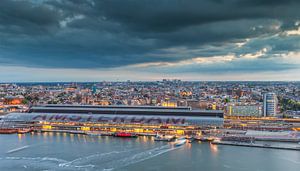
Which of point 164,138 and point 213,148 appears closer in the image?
point 213,148

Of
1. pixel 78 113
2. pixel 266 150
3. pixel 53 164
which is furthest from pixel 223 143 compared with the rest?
pixel 78 113

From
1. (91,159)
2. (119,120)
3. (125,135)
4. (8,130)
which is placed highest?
(119,120)

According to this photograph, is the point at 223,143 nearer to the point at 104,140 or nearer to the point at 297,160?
the point at 297,160

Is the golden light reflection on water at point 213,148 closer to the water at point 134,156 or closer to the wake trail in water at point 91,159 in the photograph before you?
the water at point 134,156

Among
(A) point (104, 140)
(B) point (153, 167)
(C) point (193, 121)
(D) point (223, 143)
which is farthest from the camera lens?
(C) point (193, 121)

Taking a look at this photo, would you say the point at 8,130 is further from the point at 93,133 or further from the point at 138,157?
the point at 138,157

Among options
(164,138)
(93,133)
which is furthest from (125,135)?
(164,138)

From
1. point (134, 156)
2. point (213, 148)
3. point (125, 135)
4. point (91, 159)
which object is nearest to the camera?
point (91, 159)
